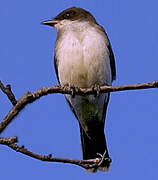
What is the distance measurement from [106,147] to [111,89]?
371 centimetres

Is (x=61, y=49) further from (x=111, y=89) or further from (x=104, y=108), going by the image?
(x=111, y=89)

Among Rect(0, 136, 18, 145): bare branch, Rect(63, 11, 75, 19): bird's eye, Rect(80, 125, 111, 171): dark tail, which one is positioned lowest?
Rect(80, 125, 111, 171): dark tail

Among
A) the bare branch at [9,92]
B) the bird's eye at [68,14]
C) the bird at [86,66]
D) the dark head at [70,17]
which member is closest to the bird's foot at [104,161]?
the bird at [86,66]

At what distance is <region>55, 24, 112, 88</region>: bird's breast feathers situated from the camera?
7.52 m

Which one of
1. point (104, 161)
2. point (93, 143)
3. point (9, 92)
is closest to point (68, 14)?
point (93, 143)

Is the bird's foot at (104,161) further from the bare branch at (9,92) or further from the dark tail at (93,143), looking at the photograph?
the bare branch at (9,92)

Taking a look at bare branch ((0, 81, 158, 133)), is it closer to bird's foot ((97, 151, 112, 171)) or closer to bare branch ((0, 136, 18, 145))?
bare branch ((0, 136, 18, 145))

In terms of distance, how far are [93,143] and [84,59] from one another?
195 centimetres

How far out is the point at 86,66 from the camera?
24.8ft

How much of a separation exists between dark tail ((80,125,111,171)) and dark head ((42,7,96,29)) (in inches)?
88.3

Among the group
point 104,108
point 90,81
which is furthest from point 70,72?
point 104,108

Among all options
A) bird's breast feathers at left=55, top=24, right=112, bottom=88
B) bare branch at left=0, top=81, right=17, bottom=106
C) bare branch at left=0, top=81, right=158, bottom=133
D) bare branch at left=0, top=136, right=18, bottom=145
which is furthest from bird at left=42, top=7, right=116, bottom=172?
bare branch at left=0, top=136, right=18, bottom=145

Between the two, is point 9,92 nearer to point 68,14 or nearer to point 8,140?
point 8,140

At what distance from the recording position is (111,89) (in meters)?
4.99
